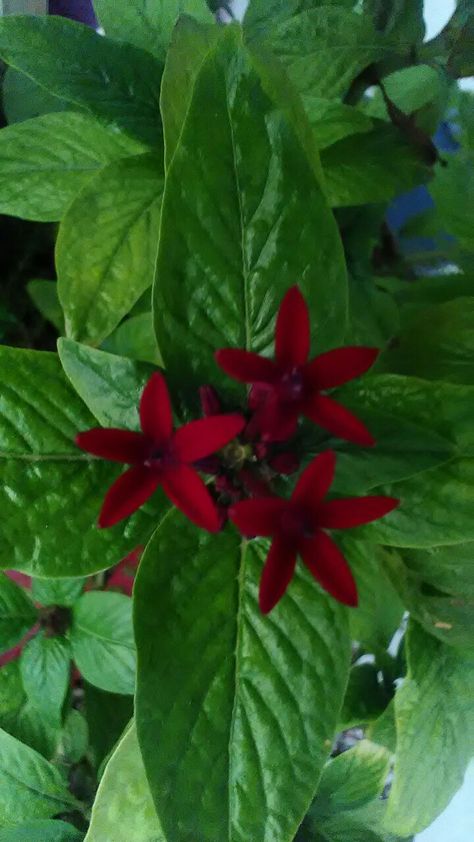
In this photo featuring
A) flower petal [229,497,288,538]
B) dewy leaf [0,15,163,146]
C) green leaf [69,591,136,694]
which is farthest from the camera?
green leaf [69,591,136,694]

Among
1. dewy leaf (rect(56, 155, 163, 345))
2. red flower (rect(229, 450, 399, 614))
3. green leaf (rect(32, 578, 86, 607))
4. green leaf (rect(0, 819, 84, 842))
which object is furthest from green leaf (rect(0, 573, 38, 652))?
red flower (rect(229, 450, 399, 614))

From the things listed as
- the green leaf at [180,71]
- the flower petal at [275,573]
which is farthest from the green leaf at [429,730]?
the green leaf at [180,71]

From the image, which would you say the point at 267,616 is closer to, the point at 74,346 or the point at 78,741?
the point at 74,346

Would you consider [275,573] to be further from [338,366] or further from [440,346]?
[440,346]

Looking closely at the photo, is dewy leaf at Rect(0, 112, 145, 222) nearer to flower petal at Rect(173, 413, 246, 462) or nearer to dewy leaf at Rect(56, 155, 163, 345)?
dewy leaf at Rect(56, 155, 163, 345)

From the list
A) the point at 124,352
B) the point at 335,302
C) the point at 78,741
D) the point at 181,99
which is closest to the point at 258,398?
the point at 335,302

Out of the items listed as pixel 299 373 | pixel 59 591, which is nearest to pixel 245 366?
pixel 299 373
